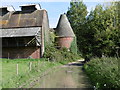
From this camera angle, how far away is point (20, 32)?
3534 cm

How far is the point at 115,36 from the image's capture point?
85.8ft

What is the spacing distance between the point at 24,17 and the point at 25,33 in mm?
4635

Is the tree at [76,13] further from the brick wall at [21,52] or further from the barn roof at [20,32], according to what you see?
the brick wall at [21,52]

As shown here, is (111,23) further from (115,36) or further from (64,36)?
(64,36)

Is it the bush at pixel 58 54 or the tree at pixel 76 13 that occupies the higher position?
the tree at pixel 76 13

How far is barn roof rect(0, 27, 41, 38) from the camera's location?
3416cm

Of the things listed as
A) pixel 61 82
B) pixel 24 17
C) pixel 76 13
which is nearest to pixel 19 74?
pixel 61 82

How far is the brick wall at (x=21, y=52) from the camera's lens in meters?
35.5

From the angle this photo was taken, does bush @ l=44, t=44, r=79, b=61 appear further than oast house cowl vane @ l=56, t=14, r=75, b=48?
No

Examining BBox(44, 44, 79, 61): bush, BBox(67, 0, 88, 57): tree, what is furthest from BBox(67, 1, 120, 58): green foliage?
BBox(67, 0, 88, 57): tree

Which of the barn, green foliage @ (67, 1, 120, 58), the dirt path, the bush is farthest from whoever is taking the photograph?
the barn

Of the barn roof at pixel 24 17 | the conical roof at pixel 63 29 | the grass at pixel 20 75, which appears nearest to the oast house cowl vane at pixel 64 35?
the conical roof at pixel 63 29

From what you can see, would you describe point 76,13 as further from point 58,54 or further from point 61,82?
point 61,82

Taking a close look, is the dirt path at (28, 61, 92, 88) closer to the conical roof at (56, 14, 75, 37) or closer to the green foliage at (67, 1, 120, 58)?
the green foliage at (67, 1, 120, 58)
